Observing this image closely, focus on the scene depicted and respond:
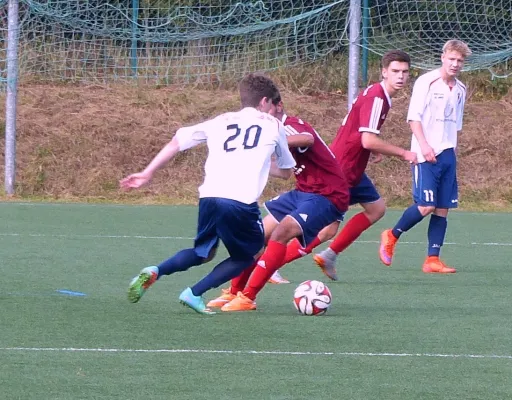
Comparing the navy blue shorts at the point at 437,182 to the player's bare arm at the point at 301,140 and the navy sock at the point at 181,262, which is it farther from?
the navy sock at the point at 181,262

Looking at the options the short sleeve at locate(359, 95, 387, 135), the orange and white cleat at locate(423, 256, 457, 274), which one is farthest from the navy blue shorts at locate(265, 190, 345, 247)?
the orange and white cleat at locate(423, 256, 457, 274)

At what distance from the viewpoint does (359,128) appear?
7828 mm

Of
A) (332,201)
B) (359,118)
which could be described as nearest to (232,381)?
(332,201)

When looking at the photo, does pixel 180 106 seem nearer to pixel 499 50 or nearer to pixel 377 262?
pixel 499 50

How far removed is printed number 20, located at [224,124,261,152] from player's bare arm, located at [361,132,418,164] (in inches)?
62.6

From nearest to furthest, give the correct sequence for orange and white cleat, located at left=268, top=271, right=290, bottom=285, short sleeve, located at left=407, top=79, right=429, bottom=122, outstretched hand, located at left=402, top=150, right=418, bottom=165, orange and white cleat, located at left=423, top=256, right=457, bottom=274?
outstretched hand, located at left=402, top=150, right=418, bottom=165 < orange and white cleat, located at left=268, top=271, right=290, bottom=285 < orange and white cleat, located at left=423, top=256, right=457, bottom=274 < short sleeve, located at left=407, top=79, right=429, bottom=122

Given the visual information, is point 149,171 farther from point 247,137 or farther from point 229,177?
point 247,137

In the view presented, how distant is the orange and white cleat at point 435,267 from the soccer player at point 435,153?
0.02 metres

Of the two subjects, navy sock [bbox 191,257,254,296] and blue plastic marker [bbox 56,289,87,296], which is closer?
navy sock [bbox 191,257,254,296]

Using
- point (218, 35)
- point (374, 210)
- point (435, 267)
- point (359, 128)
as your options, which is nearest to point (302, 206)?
point (359, 128)

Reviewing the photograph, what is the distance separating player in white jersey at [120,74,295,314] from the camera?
617cm

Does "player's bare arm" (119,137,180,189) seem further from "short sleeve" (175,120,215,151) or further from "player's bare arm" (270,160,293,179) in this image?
"player's bare arm" (270,160,293,179)

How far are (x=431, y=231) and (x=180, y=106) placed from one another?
8115 mm

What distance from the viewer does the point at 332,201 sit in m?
7.03
